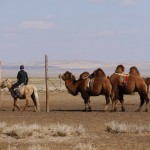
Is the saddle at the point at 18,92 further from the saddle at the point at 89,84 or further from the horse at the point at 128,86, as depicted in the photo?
the horse at the point at 128,86

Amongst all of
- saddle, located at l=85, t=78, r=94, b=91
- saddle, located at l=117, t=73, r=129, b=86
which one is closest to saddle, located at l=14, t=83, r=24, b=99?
saddle, located at l=85, t=78, r=94, b=91

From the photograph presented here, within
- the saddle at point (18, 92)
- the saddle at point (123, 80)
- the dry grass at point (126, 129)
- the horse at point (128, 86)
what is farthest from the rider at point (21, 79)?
the dry grass at point (126, 129)

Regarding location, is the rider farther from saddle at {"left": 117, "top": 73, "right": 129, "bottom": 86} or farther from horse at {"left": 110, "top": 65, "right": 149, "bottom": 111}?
saddle at {"left": 117, "top": 73, "right": 129, "bottom": 86}

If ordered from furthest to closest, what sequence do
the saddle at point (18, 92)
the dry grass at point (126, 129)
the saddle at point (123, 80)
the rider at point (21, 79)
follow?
1. the saddle at point (18, 92)
2. the rider at point (21, 79)
3. the saddle at point (123, 80)
4. the dry grass at point (126, 129)

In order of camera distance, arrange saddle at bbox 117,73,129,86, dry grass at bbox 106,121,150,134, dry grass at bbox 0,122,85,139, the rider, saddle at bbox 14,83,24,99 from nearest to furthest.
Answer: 1. dry grass at bbox 0,122,85,139
2. dry grass at bbox 106,121,150,134
3. saddle at bbox 117,73,129,86
4. the rider
5. saddle at bbox 14,83,24,99

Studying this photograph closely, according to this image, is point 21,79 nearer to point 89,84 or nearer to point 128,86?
point 89,84

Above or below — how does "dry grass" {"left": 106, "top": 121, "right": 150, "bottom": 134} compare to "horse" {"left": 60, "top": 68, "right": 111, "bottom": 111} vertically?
below

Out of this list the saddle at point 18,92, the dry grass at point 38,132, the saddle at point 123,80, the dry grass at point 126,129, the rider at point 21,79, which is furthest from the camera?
the saddle at point 18,92

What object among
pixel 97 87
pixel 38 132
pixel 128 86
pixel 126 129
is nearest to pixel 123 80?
pixel 128 86

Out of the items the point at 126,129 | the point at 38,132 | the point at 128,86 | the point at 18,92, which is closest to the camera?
the point at 38,132

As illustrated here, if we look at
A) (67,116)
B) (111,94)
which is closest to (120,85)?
(111,94)

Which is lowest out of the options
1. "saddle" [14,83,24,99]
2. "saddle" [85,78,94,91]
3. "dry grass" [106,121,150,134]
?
"dry grass" [106,121,150,134]

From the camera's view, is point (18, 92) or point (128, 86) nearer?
point (128, 86)

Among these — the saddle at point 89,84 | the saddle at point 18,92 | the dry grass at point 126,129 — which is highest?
the saddle at point 89,84
